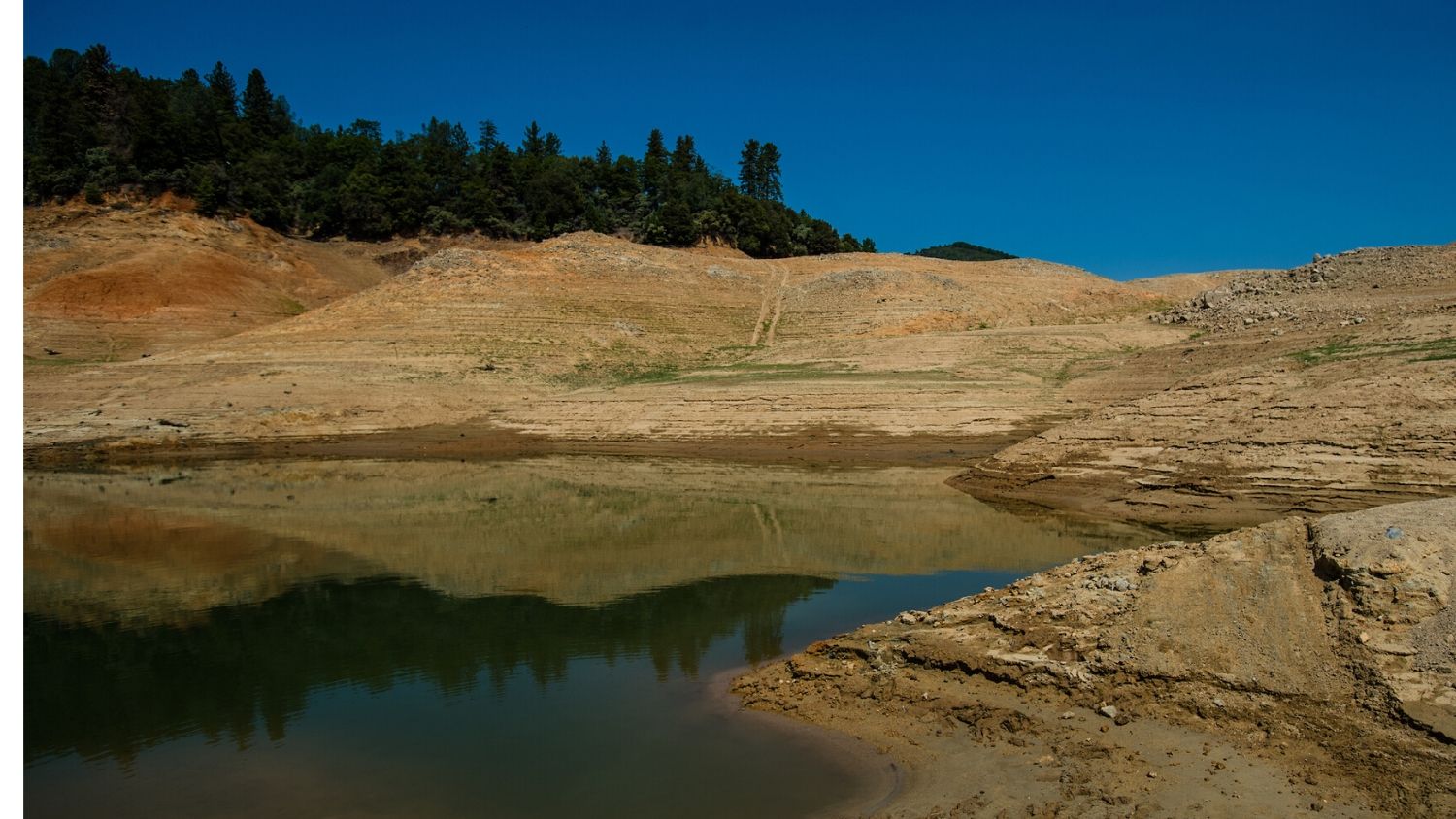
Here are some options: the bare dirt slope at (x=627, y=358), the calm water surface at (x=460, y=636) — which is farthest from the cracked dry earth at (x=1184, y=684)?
the bare dirt slope at (x=627, y=358)

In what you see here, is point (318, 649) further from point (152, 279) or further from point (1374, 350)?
point (152, 279)

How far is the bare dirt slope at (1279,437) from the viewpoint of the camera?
16.5 metres

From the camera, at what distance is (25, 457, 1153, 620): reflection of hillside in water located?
13.7 metres

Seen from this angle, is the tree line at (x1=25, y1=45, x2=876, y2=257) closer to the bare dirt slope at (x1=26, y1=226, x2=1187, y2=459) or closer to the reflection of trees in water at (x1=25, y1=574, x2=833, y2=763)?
the bare dirt slope at (x1=26, y1=226, x2=1187, y2=459)

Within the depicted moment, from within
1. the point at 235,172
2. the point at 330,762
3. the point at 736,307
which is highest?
the point at 235,172

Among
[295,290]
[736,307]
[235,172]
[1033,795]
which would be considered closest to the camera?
[1033,795]

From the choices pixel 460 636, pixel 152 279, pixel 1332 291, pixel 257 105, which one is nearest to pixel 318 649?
pixel 460 636

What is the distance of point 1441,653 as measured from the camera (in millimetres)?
6734

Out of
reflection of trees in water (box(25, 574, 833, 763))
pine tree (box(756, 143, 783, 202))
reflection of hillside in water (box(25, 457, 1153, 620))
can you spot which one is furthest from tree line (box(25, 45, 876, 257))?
reflection of trees in water (box(25, 574, 833, 763))

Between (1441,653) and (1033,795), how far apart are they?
11.5 ft

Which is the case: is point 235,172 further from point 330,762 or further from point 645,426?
point 330,762

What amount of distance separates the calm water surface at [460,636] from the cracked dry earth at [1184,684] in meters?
0.95

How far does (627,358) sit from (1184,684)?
123 ft

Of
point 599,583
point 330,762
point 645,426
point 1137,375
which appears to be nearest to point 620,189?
point 645,426
